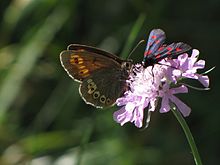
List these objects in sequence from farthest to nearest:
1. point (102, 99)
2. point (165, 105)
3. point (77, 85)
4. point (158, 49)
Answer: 1. point (77, 85)
2. point (102, 99)
3. point (158, 49)
4. point (165, 105)

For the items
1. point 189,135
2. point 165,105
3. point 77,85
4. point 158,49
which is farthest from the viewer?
point 77,85

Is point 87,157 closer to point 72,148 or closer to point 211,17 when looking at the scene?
point 72,148

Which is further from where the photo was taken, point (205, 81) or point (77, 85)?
point (77, 85)

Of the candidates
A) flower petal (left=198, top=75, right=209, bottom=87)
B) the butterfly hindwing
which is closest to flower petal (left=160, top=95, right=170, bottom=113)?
flower petal (left=198, top=75, right=209, bottom=87)

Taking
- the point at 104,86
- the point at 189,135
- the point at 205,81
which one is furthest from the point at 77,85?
the point at 189,135

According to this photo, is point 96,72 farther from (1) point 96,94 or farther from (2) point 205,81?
(2) point 205,81

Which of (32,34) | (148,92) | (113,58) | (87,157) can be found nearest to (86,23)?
(32,34)

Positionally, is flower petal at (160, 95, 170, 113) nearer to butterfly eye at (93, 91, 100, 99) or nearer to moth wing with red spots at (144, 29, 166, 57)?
moth wing with red spots at (144, 29, 166, 57)
